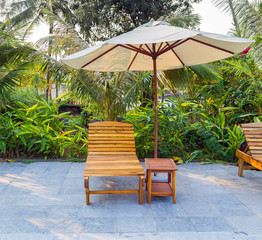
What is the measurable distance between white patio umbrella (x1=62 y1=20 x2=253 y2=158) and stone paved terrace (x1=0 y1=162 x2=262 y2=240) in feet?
3.29

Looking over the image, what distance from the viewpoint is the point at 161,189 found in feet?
12.8

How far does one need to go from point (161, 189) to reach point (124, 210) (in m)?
0.74

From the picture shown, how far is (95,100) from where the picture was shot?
19.1 feet

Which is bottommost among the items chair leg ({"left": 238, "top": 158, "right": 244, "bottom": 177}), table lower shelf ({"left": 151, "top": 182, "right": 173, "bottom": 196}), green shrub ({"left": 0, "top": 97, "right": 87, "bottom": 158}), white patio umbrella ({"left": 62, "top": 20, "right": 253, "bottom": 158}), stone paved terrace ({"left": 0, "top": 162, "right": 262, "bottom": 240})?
stone paved terrace ({"left": 0, "top": 162, "right": 262, "bottom": 240})

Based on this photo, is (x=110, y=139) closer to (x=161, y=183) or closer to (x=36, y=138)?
(x=161, y=183)

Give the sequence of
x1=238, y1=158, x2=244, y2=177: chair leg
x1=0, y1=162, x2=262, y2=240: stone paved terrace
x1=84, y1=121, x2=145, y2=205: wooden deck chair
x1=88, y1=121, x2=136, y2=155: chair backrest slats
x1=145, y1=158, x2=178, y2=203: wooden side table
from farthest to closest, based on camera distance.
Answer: x1=238, y1=158, x2=244, y2=177: chair leg → x1=88, y1=121, x2=136, y2=155: chair backrest slats → x1=84, y1=121, x2=145, y2=205: wooden deck chair → x1=145, y1=158, x2=178, y2=203: wooden side table → x1=0, y1=162, x2=262, y2=240: stone paved terrace

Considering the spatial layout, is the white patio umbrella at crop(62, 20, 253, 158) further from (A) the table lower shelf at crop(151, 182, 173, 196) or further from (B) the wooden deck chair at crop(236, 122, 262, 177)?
(B) the wooden deck chair at crop(236, 122, 262, 177)

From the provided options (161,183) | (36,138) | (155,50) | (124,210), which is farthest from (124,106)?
(124,210)

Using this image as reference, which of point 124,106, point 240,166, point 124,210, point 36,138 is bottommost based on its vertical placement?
point 124,210

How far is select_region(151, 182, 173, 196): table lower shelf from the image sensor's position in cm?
368

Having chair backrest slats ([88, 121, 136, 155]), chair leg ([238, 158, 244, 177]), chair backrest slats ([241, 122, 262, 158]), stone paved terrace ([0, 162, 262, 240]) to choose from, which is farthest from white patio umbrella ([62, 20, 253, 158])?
chair leg ([238, 158, 244, 177])

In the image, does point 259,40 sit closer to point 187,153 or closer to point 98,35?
point 187,153

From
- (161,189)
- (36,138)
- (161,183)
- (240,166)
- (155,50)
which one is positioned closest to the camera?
(161,189)

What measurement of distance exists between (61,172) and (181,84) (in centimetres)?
324
